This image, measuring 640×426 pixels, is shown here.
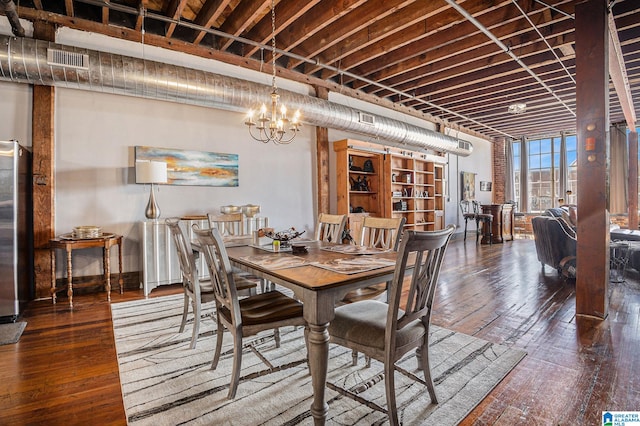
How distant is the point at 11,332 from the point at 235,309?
2.44 m

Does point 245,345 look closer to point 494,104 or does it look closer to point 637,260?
point 637,260

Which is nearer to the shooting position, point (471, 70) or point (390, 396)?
point (390, 396)

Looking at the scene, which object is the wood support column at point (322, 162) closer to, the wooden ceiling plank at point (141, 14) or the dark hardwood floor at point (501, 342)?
the dark hardwood floor at point (501, 342)

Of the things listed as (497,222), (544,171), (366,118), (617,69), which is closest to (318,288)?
(366,118)

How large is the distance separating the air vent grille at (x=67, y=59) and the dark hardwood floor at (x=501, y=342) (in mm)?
2574

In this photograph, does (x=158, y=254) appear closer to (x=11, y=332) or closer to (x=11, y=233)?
(x=11, y=233)

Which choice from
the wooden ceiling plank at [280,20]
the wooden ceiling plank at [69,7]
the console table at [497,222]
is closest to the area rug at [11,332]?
the wooden ceiling plank at [69,7]

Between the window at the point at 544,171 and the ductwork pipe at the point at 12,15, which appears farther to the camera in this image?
the window at the point at 544,171

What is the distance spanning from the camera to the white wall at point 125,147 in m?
3.91

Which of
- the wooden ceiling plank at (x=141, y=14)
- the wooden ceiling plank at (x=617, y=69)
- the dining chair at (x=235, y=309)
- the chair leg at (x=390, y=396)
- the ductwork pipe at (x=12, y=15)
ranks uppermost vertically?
the wooden ceiling plank at (x=141, y=14)

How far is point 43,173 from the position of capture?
12.3ft

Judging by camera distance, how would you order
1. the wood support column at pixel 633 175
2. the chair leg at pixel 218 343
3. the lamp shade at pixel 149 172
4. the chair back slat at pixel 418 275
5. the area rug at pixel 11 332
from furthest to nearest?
the wood support column at pixel 633 175 < the lamp shade at pixel 149 172 < the area rug at pixel 11 332 < the chair leg at pixel 218 343 < the chair back slat at pixel 418 275

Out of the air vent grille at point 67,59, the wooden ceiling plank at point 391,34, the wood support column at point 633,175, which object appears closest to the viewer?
the air vent grille at point 67,59

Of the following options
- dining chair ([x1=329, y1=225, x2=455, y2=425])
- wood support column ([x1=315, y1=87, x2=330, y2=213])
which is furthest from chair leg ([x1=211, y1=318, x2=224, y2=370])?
wood support column ([x1=315, y1=87, x2=330, y2=213])
